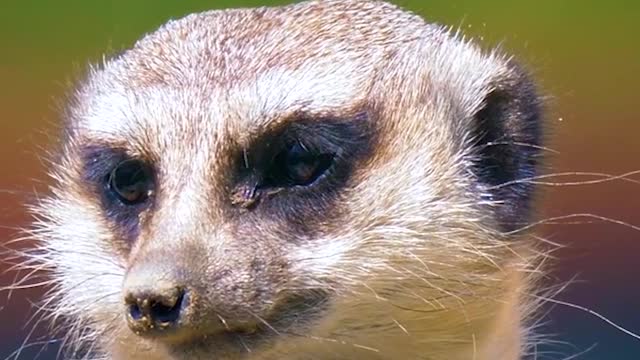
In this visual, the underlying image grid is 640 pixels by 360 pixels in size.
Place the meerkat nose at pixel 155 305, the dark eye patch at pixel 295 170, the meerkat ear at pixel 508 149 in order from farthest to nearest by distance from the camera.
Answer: the meerkat ear at pixel 508 149 < the dark eye patch at pixel 295 170 < the meerkat nose at pixel 155 305

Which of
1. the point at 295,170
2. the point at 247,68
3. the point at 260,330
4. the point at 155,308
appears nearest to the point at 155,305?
the point at 155,308

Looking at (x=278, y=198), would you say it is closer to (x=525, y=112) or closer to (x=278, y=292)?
(x=278, y=292)

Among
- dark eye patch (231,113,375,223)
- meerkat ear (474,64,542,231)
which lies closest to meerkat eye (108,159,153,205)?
dark eye patch (231,113,375,223)

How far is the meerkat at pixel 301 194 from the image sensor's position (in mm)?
1234

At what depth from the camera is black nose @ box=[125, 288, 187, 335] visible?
1156 millimetres

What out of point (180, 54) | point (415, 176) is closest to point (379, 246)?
point (415, 176)

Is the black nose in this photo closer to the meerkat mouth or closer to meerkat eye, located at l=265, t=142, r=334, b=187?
the meerkat mouth

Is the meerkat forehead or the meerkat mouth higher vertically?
the meerkat forehead

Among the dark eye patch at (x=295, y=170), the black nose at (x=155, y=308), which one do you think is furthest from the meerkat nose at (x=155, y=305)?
the dark eye patch at (x=295, y=170)

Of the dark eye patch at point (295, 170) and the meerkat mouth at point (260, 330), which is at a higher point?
the dark eye patch at point (295, 170)

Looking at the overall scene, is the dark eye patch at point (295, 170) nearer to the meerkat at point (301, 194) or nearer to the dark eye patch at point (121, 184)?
the meerkat at point (301, 194)

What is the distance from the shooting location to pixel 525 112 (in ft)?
4.82

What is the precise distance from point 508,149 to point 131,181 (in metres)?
0.44

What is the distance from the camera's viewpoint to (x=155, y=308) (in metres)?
1.17
